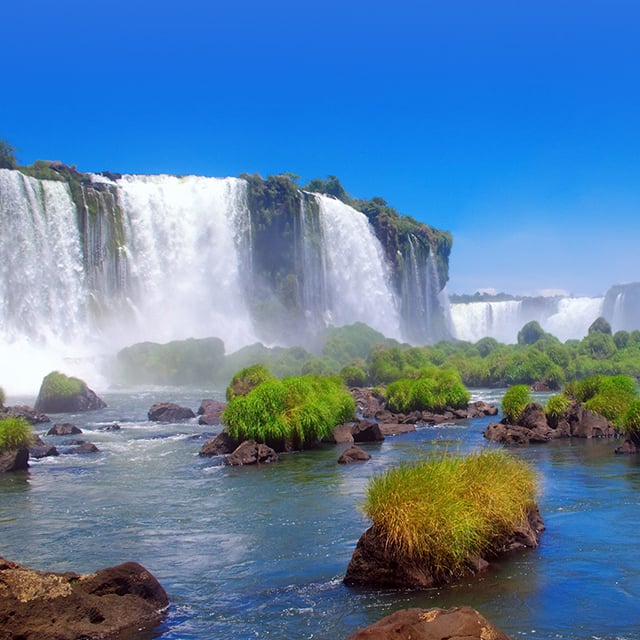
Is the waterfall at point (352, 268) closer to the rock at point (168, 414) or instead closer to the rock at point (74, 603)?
the rock at point (168, 414)

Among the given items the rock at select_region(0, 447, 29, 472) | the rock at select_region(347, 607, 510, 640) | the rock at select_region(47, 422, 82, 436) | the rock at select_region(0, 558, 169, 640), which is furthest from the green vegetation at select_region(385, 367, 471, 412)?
the rock at select_region(347, 607, 510, 640)

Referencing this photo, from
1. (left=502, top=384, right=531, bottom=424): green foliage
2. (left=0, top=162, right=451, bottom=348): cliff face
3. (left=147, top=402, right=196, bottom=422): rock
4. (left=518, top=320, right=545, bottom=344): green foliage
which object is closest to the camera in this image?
(left=502, top=384, right=531, bottom=424): green foliage

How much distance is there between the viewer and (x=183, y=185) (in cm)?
8575

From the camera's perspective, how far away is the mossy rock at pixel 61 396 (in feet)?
141

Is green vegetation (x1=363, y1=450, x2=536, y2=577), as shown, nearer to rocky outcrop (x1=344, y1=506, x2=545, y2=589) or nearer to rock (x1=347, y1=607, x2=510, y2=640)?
rocky outcrop (x1=344, y1=506, x2=545, y2=589)

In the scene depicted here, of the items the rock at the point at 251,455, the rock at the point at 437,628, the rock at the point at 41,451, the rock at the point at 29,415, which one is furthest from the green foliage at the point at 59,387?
the rock at the point at 437,628

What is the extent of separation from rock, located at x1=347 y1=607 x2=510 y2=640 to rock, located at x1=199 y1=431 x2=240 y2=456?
1895 centimetres

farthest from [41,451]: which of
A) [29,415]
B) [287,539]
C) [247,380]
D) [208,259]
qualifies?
[208,259]

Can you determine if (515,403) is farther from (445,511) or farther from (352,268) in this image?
(352,268)

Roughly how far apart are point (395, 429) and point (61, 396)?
69.7 ft

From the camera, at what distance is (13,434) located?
2372 centimetres

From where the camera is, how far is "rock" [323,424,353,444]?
2798cm

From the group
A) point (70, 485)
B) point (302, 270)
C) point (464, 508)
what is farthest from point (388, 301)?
point (464, 508)

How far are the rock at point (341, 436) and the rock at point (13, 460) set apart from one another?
10.4 m
